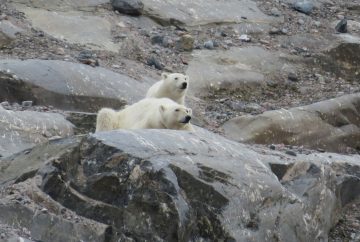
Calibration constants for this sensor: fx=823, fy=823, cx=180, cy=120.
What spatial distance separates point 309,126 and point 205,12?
485cm

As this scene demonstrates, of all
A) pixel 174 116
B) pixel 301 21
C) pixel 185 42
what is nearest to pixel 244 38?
pixel 185 42

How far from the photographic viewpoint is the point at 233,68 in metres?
15.5

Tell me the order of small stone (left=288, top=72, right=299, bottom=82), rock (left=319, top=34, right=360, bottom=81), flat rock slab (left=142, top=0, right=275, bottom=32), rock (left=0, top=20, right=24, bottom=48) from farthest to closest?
1. rock (left=319, top=34, right=360, bottom=81)
2. flat rock slab (left=142, top=0, right=275, bottom=32)
3. small stone (left=288, top=72, right=299, bottom=82)
4. rock (left=0, top=20, right=24, bottom=48)

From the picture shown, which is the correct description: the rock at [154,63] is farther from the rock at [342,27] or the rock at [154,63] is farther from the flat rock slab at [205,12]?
the rock at [342,27]

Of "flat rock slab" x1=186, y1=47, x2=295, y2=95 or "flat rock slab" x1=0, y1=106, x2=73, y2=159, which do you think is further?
"flat rock slab" x1=186, y1=47, x2=295, y2=95

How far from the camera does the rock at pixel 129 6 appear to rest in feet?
51.8

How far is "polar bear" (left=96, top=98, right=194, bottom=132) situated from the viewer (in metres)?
9.12

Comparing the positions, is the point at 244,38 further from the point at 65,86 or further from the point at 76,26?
the point at 65,86

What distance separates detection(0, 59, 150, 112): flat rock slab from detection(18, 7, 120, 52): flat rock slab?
71.7 inches

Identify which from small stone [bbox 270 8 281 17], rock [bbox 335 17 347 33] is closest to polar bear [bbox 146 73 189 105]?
small stone [bbox 270 8 281 17]

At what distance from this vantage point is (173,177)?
7.02 metres

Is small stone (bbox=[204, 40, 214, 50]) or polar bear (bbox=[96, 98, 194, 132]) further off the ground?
polar bear (bbox=[96, 98, 194, 132])

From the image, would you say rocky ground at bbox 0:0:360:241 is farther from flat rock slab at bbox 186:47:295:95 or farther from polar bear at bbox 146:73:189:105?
polar bear at bbox 146:73:189:105

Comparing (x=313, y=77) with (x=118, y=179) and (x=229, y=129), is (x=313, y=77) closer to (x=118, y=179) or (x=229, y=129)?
(x=229, y=129)
